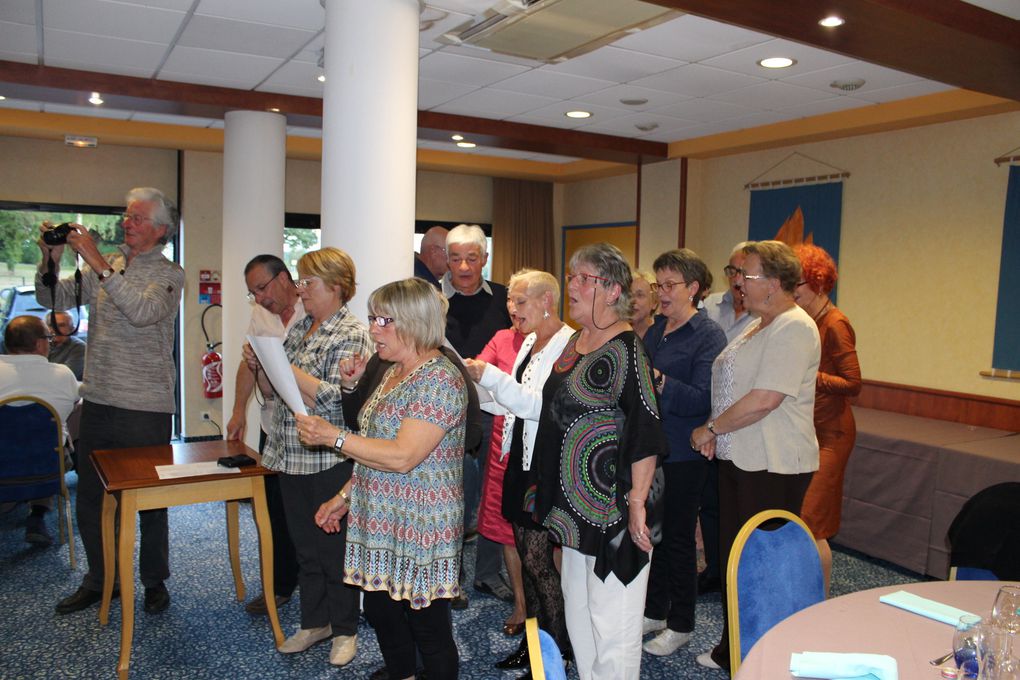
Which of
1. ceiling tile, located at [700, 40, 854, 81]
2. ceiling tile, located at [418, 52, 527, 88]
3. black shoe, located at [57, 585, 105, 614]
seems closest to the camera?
black shoe, located at [57, 585, 105, 614]

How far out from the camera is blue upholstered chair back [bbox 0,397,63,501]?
3.97m

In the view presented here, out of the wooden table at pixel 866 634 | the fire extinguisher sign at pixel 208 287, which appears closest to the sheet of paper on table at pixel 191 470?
the wooden table at pixel 866 634

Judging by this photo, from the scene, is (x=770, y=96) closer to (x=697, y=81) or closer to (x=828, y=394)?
(x=697, y=81)

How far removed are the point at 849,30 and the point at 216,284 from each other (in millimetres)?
6160

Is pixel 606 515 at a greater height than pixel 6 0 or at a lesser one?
lesser

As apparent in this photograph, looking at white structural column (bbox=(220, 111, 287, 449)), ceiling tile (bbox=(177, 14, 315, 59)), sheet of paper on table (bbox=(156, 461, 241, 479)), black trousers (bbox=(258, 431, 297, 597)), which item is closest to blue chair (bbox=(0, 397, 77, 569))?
black trousers (bbox=(258, 431, 297, 597))

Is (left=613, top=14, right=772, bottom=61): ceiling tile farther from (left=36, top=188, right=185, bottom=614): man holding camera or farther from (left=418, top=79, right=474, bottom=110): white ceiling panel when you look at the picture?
(left=36, top=188, right=185, bottom=614): man holding camera

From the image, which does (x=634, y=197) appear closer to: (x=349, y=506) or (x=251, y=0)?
(x=251, y=0)

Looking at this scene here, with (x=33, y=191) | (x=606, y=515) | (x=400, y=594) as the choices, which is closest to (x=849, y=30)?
(x=606, y=515)

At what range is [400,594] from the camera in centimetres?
234

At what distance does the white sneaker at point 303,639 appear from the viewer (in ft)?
10.5

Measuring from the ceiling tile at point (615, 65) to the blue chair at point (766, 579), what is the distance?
10.2 ft

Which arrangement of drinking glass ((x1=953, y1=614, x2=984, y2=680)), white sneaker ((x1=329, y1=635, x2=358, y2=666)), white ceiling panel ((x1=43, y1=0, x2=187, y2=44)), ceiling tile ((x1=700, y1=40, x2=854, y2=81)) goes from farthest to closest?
ceiling tile ((x1=700, y1=40, x2=854, y2=81))
white ceiling panel ((x1=43, y1=0, x2=187, y2=44))
white sneaker ((x1=329, y1=635, x2=358, y2=666))
drinking glass ((x1=953, y1=614, x2=984, y2=680))

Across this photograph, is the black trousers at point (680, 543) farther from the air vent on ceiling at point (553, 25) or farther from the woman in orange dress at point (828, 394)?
the air vent on ceiling at point (553, 25)
